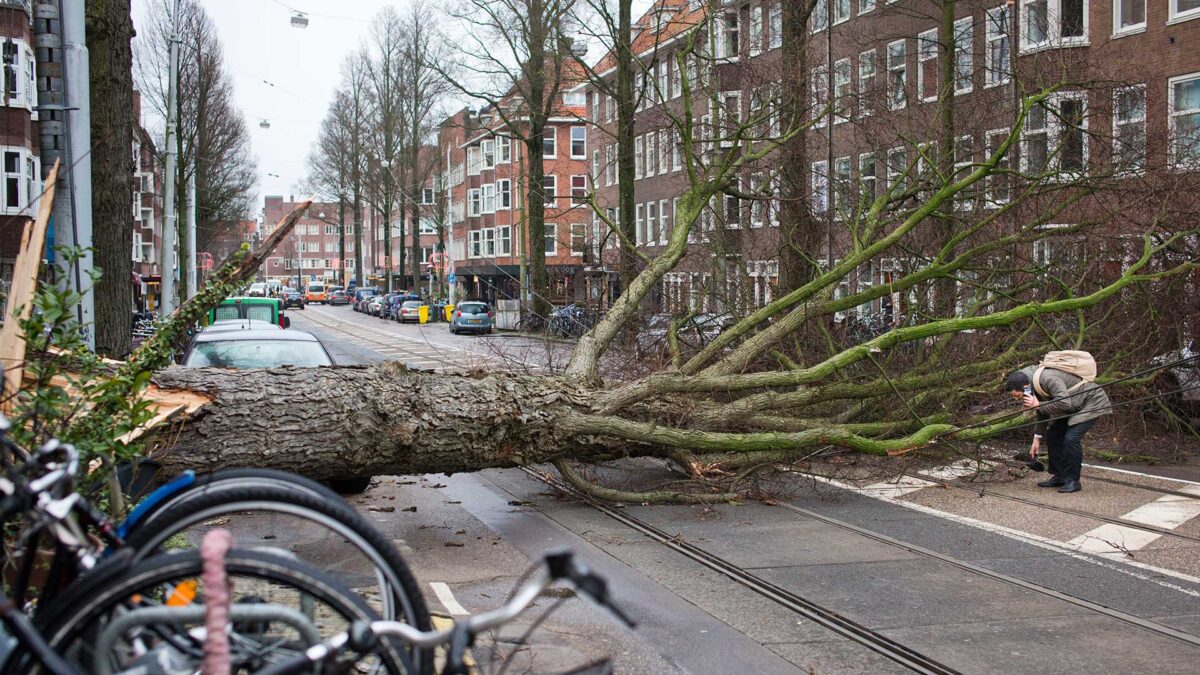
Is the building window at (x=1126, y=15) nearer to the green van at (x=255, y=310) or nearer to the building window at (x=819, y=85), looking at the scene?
the building window at (x=819, y=85)

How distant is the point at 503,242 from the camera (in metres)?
81.2

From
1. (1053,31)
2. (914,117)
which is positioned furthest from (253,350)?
(1053,31)

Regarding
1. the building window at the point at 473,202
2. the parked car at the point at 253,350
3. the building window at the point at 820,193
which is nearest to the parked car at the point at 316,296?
the building window at the point at 473,202

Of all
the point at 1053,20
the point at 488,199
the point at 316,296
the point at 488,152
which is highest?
the point at 488,152

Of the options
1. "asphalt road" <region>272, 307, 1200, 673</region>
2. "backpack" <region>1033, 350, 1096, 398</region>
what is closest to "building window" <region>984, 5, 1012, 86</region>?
"backpack" <region>1033, 350, 1096, 398</region>

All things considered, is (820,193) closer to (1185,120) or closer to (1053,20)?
(1185,120)

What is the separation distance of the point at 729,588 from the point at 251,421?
3732mm

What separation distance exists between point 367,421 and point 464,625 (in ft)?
20.9

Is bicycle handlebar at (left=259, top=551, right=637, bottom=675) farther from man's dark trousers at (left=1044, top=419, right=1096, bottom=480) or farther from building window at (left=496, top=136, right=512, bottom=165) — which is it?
building window at (left=496, top=136, right=512, bottom=165)

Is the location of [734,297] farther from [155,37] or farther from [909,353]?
[155,37]

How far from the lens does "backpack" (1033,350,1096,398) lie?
11289 millimetres

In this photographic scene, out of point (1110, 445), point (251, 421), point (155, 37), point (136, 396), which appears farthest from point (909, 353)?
point (155, 37)

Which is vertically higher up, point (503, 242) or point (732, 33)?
point (732, 33)

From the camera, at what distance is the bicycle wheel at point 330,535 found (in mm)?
2865
